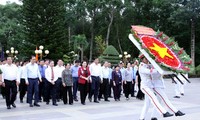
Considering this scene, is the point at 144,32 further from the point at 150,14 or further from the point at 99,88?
the point at 150,14

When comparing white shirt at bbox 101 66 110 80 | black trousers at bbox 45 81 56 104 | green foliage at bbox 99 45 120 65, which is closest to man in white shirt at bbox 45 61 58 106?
black trousers at bbox 45 81 56 104

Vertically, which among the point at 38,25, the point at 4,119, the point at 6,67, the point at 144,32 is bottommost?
the point at 4,119

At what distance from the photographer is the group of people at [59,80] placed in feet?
34.5

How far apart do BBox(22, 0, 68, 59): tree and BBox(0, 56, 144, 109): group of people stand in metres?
18.8

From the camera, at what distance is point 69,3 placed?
44.1 meters

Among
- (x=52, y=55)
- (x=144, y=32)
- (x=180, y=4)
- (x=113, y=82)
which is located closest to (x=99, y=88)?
(x=113, y=82)

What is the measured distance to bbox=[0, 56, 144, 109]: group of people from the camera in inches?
Result: 414

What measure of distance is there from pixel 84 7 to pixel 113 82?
105 feet

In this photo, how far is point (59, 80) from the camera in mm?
11766

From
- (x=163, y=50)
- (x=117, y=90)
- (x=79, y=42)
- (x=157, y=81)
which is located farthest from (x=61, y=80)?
(x=79, y=42)

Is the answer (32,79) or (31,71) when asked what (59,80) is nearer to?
(32,79)

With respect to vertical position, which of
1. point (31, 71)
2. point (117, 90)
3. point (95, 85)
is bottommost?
point (117, 90)

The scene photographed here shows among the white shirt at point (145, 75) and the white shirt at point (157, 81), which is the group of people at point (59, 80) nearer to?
the white shirt at point (145, 75)

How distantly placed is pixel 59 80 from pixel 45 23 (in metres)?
21.2
